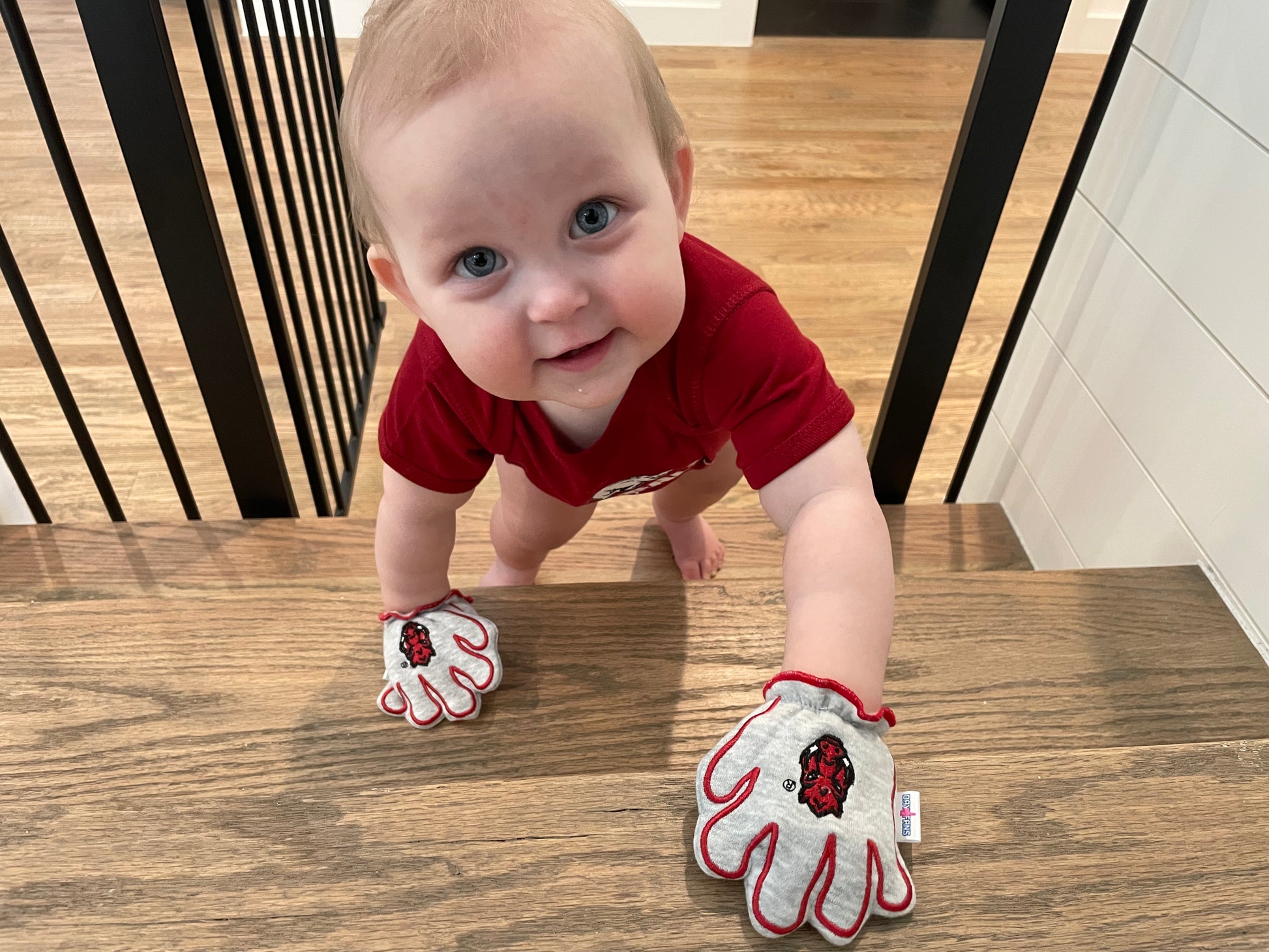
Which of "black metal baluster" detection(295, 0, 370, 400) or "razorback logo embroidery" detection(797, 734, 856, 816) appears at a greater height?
"razorback logo embroidery" detection(797, 734, 856, 816)

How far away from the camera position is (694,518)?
1.46m

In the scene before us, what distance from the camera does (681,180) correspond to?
0.78 m

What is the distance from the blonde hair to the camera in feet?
2.02

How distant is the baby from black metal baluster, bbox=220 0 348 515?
0.63 metres

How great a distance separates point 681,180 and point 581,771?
529mm

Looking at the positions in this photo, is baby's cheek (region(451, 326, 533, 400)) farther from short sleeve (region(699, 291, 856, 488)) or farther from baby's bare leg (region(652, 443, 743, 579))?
baby's bare leg (region(652, 443, 743, 579))

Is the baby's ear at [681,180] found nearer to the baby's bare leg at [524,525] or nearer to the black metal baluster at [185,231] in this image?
the baby's bare leg at [524,525]

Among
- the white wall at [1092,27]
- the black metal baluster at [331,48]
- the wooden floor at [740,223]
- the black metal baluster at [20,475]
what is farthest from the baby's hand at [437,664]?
the white wall at [1092,27]

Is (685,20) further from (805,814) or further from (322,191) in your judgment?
(805,814)

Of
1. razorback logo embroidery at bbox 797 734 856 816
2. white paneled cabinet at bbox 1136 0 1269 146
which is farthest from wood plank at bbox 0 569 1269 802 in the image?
white paneled cabinet at bbox 1136 0 1269 146

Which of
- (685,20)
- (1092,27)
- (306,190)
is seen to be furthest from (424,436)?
(1092,27)

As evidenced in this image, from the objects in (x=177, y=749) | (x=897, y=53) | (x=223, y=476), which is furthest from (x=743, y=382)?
(x=897, y=53)

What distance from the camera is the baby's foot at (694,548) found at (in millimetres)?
1469

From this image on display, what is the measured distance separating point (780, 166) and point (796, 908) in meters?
2.61
